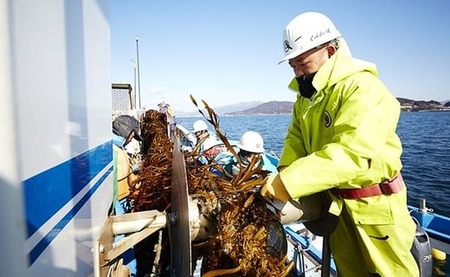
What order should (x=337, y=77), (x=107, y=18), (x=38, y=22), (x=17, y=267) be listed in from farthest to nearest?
(x=107, y=18)
(x=337, y=77)
(x=38, y=22)
(x=17, y=267)

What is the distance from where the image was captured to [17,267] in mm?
829

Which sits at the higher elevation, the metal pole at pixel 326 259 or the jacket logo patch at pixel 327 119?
the jacket logo patch at pixel 327 119

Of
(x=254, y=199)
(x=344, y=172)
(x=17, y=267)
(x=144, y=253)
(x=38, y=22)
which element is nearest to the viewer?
(x=17, y=267)

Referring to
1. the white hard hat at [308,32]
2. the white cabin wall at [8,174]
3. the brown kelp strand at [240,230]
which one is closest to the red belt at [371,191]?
the brown kelp strand at [240,230]

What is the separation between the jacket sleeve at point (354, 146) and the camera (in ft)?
6.01

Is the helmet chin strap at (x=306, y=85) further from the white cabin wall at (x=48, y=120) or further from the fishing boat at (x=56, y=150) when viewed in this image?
the white cabin wall at (x=48, y=120)

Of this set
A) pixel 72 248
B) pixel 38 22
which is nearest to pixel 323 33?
pixel 38 22

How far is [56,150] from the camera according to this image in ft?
3.91

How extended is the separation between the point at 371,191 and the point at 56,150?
215 cm

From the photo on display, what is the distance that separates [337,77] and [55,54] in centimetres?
186

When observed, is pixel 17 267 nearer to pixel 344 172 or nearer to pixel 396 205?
pixel 344 172

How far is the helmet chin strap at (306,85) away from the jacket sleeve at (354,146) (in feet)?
1.10

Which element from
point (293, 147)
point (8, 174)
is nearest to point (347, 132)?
point (293, 147)

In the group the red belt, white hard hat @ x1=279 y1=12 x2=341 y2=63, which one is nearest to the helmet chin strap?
white hard hat @ x1=279 y1=12 x2=341 y2=63
